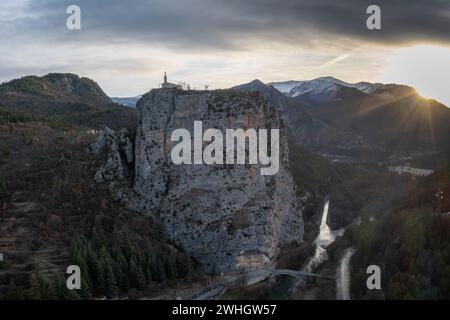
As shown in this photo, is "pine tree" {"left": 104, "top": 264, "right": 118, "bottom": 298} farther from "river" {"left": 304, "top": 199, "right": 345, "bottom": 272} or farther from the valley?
"river" {"left": 304, "top": 199, "right": 345, "bottom": 272}

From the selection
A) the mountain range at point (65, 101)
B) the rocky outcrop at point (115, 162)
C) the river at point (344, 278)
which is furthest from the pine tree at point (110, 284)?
the mountain range at point (65, 101)

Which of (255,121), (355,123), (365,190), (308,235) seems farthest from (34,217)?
(355,123)

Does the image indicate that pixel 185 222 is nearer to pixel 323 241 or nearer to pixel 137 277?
pixel 137 277

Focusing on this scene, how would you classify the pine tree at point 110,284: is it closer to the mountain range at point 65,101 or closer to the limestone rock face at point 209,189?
the limestone rock face at point 209,189

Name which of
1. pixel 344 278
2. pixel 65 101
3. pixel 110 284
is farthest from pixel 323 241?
pixel 65 101

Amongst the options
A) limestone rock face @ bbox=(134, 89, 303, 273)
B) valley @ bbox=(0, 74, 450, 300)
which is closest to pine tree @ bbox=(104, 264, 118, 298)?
valley @ bbox=(0, 74, 450, 300)
